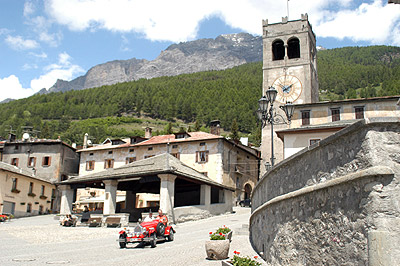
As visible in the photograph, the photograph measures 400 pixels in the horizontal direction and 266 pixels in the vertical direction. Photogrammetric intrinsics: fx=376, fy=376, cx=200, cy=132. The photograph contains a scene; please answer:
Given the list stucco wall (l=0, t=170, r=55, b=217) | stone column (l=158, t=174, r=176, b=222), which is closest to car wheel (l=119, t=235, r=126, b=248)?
stone column (l=158, t=174, r=176, b=222)

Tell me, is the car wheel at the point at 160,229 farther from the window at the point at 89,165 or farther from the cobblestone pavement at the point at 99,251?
the window at the point at 89,165

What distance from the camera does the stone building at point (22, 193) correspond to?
116ft

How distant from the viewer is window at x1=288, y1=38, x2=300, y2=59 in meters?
43.8

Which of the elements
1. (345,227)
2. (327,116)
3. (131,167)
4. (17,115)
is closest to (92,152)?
(131,167)

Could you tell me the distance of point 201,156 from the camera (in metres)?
43.6

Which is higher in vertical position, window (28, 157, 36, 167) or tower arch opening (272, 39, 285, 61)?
tower arch opening (272, 39, 285, 61)

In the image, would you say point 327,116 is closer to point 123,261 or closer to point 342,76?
point 123,261

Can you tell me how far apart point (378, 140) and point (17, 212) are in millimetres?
38437

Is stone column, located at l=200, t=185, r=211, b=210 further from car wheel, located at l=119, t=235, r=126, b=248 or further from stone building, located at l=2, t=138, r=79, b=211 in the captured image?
stone building, located at l=2, t=138, r=79, b=211

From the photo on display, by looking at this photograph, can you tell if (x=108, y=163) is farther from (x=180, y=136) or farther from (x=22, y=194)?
(x=22, y=194)

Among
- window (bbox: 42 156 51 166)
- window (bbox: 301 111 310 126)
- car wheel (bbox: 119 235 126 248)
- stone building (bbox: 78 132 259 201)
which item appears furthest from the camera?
window (bbox: 42 156 51 166)

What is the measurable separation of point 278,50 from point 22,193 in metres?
32.6

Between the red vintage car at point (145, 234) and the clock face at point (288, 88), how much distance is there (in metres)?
29.1

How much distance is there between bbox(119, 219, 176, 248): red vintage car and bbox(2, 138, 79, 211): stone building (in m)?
36.6
